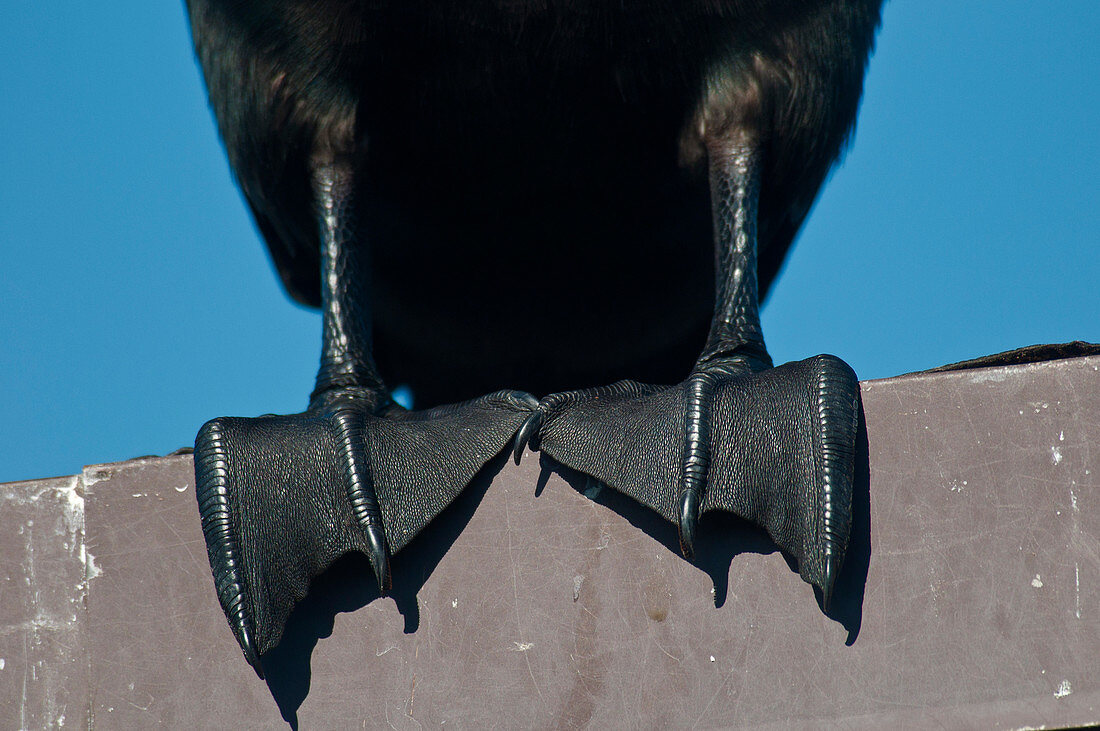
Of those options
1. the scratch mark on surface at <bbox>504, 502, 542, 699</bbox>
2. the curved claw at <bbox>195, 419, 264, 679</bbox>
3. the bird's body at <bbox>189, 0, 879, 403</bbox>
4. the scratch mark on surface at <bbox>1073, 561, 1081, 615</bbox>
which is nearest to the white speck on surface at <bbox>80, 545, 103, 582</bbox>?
the curved claw at <bbox>195, 419, 264, 679</bbox>

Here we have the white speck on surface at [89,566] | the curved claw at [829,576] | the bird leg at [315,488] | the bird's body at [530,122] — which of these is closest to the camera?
the curved claw at [829,576]

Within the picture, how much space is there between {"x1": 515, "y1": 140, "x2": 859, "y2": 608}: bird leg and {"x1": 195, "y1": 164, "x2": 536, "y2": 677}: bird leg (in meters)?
0.11

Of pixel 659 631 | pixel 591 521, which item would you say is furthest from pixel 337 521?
pixel 659 631

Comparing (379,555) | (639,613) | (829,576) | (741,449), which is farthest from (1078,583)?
(379,555)

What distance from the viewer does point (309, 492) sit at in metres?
1.83

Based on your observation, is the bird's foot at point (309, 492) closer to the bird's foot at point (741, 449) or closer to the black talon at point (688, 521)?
the bird's foot at point (741, 449)

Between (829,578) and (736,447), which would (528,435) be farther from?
(829,578)

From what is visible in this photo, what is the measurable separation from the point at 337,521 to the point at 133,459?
41 cm

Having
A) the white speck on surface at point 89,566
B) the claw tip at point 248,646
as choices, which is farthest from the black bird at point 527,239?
the white speck on surface at point 89,566

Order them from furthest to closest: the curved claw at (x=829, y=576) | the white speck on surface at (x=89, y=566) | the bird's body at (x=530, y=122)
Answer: the bird's body at (x=530, y=122) < the white speck on surface at (x=89, y=566) < the curved claw at (x=829, y=576)

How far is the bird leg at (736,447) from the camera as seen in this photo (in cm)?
170

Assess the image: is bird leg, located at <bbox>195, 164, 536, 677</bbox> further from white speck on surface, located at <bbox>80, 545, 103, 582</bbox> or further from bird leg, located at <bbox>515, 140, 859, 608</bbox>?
white speck on surface, located at <bbox>80, 545, 103, 582</bbox>

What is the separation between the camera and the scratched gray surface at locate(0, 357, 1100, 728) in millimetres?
1685

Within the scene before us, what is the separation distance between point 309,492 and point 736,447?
0.61 meters
